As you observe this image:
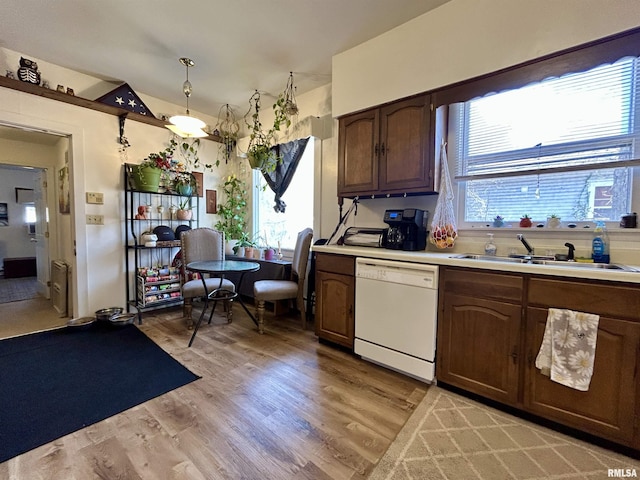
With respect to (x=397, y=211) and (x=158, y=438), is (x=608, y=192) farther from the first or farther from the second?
(x=158, y=438)

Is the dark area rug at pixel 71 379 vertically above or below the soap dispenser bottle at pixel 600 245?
below

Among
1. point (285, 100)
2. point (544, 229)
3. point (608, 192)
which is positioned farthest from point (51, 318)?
point (608, 192)

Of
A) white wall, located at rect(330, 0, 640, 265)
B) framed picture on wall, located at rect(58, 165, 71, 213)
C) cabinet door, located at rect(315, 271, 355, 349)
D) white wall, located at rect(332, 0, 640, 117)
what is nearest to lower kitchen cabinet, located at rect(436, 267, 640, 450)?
white wall, located at rect(330, 0, 640, 265)

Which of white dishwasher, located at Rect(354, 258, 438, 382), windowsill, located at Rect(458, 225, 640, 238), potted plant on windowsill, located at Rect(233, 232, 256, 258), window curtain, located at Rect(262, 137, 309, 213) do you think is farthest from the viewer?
potted plant on windowsill, located at Rect(233, 232, 256, 258)

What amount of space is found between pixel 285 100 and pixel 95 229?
2.62m

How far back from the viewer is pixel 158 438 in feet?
4.98

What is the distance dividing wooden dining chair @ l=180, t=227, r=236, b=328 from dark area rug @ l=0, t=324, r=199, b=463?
53cm

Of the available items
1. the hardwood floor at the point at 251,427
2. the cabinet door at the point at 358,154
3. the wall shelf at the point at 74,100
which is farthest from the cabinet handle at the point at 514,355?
the wall shelf at the point at 74,100

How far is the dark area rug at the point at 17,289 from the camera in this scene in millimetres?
4238

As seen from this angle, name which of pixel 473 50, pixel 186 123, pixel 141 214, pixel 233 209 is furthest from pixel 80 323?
pixel 473 50

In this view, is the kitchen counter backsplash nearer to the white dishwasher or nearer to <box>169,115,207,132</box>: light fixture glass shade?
the white dishwasher

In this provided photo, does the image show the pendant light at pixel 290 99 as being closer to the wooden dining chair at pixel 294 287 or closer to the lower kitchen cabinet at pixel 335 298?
the wooden dining chair at pixel 294 287

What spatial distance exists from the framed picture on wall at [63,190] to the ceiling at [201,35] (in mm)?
1257

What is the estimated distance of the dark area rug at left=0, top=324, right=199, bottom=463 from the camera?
5.26ft
